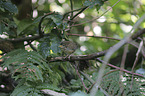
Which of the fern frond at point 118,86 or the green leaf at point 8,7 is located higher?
the green leaf at point 8,7

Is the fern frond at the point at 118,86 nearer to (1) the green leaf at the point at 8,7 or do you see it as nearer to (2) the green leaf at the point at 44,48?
(2) the green leaf at the point at 44,48

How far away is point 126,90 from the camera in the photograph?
0.92 m

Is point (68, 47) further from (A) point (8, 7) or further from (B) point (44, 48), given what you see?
(A) point (8, 7)

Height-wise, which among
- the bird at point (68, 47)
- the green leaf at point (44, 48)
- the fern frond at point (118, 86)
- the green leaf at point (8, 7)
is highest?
the green leaf at point (8, 7)

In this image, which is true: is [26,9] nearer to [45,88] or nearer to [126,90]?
[45,88]

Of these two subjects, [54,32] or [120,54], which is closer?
[54,32]

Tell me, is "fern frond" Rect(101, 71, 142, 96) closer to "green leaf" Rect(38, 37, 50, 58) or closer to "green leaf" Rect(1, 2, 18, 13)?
"green leaf" Rect(38, 37, 50, 58)

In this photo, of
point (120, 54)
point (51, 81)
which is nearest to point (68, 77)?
point (51, 81)

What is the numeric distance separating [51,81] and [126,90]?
494 mm

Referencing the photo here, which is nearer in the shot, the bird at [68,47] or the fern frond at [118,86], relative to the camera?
the fern frond at [118,86]

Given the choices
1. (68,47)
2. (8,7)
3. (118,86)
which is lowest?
(118,86)

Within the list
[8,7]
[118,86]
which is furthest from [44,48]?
[118,86]

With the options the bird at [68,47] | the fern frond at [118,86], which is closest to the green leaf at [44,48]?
the bird at [68,47]

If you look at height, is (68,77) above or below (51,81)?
below
